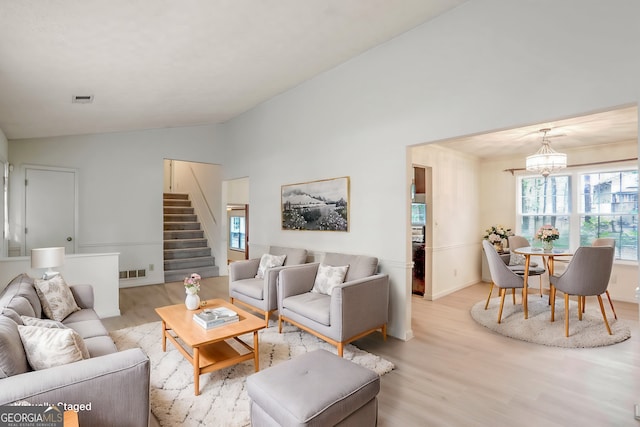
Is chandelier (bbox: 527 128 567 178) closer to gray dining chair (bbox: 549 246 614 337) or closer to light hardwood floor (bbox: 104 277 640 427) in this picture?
gray dining chair (bbox: 549 246 614 337)

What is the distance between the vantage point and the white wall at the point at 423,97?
229 cm

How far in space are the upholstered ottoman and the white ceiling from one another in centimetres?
266

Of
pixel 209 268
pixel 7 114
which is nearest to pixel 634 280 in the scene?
pixel 209 268

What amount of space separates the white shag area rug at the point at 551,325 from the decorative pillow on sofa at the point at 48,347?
3.92 meters

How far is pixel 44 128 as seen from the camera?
4469 millimetres

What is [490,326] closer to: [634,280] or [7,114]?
[634,280]

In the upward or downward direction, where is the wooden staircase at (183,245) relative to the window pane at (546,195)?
downward

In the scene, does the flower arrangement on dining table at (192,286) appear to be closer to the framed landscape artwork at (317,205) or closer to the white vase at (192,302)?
the white vase at (192,302)

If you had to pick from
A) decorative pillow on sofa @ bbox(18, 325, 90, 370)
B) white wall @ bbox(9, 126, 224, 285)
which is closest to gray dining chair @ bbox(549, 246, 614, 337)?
decorative pillow on sofa @ bbox(18, 325, 90, 370)

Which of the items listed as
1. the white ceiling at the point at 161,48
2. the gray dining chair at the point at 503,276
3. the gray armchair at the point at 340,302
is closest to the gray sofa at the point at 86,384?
the gray armchair at the point at 340,302

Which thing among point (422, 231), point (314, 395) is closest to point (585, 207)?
point (422, 231)

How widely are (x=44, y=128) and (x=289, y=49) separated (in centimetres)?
368

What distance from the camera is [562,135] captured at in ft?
15.0

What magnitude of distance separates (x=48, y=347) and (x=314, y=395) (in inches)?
55.0
